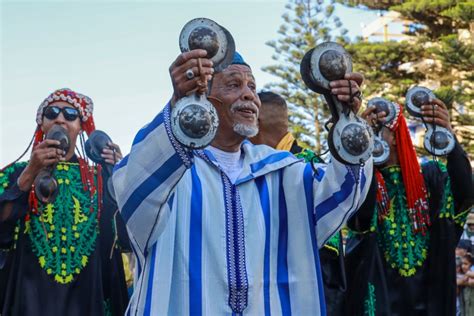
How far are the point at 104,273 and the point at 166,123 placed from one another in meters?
2.50

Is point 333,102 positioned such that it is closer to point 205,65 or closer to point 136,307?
point 205,65

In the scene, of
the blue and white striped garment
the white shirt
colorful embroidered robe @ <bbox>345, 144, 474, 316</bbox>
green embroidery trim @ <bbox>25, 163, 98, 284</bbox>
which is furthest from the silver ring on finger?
colorful embroidered robe @ <bbox>345, 144, 474, 316</bbox>

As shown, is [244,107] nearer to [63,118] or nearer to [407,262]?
[63,118]

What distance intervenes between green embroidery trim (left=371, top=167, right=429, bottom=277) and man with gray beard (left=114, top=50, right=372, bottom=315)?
2.43 m

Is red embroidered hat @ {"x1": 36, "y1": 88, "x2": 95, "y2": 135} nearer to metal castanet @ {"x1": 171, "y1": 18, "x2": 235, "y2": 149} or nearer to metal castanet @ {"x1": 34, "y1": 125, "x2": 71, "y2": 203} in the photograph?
metal castanet @ {"x1": 34, "y1": 125, "x2": 71, "y2": 203}

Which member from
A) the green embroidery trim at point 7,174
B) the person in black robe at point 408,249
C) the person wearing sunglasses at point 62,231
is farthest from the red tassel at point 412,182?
the green embroidery trim at point 7,174

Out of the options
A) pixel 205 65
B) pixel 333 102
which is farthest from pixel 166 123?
pixel 333 102

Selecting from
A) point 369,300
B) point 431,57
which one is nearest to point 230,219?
point 369,300

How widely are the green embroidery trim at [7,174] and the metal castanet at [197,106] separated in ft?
8.28

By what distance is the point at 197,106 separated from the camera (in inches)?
99.0

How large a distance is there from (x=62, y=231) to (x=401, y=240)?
235 centimetres

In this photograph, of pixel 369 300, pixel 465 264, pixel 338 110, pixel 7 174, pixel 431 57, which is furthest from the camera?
pixel 431 57

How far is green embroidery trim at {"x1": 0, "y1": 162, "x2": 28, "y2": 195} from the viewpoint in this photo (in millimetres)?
4766

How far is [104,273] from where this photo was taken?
4.84m
